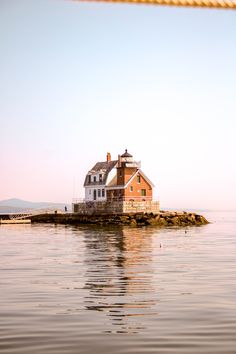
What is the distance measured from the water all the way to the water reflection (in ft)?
0.11

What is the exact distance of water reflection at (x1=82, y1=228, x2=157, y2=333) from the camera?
15.9 m

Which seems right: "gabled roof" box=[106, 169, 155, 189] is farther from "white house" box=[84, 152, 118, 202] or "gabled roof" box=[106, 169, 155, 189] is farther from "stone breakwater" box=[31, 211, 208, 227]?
"stone breakwater" box=[31, 211, 208, 227]

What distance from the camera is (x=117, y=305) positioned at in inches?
688

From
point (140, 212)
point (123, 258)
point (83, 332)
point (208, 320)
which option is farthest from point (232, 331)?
point (140, 212)

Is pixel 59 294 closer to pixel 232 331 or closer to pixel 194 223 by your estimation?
pixel 232 331

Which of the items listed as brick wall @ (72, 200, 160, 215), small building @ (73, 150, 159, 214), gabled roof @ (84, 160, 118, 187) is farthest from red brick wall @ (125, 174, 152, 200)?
gabled roof @ (84, 160, 118, 187)

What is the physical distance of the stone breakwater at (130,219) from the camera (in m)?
79.4

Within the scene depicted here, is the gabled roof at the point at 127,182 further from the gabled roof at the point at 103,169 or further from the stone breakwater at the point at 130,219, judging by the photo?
the stone breakwater at the point at 130,219

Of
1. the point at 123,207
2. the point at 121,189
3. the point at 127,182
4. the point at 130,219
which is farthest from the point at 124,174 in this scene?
the point at 130,219

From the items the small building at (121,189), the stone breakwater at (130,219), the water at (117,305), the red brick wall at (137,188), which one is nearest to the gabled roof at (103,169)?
the small building at (121,189)

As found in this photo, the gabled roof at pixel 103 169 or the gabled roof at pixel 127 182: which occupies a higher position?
the gabled roof at pixel 103 169

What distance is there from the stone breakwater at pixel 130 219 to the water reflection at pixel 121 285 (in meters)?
39.3

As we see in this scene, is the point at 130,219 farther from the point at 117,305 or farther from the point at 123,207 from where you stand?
the point at 117,305

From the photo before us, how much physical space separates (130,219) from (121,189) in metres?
6.06
